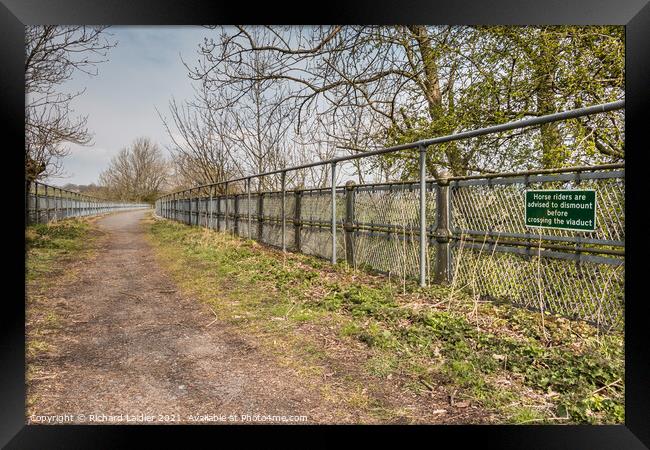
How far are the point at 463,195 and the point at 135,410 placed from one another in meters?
3.84

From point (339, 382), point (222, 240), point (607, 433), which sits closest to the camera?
point (607, 433)

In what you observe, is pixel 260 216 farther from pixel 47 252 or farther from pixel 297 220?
pixel 47 252

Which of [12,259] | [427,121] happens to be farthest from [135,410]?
[427,121]

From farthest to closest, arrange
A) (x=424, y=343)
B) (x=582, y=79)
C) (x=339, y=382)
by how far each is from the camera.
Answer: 1. (x=582, y=79)
2. (x=424, y=343)
3. (x=339, y=382)

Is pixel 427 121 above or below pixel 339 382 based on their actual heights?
above

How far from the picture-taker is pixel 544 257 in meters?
3.74

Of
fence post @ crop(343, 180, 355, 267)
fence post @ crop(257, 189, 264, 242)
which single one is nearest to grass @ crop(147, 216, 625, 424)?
fence post @ crop(343, 180, 355, 267)

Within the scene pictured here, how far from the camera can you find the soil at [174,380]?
2066 mm

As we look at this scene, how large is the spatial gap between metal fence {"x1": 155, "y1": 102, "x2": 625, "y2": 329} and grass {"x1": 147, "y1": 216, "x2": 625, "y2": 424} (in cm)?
25

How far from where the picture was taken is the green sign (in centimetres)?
295

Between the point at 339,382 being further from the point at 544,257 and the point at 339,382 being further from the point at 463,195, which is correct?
the point at 463,195
